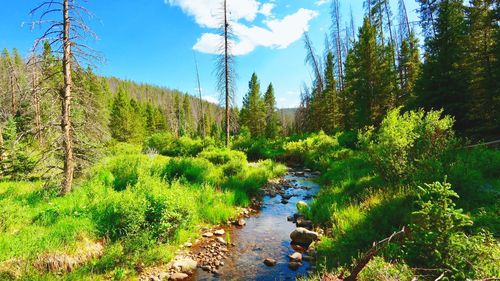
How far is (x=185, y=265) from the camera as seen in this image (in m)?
5.90

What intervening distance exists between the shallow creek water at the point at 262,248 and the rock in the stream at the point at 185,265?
180mm

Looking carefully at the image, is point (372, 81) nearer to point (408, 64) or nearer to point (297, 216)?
point (408, 64)

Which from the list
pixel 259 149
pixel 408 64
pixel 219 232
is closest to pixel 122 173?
Result: pixel 219 232

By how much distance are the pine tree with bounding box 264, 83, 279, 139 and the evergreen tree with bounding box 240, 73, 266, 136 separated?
1598 mm

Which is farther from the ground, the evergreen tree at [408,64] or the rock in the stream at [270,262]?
the evergreen tree at [408,64]

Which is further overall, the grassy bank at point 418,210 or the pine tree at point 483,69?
the pine tree at point 483,69

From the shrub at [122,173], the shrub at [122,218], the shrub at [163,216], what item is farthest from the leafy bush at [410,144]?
the shrub at [122,173]

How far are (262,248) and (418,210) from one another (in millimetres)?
3832

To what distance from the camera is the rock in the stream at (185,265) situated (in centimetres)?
581

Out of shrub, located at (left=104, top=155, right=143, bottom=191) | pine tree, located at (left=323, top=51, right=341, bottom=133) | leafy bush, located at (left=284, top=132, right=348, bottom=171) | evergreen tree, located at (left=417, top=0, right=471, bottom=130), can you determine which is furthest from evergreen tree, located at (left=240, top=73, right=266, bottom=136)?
shrub, located at (left=104, top=155, right=143, bottom=191)

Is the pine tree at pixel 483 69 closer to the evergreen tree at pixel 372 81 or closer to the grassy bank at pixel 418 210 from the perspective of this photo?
the evergreen tree at pixel 372 81

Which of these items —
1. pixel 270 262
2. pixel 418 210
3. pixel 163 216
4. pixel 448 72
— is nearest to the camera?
pixel 418 210

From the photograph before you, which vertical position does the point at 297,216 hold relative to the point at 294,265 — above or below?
above

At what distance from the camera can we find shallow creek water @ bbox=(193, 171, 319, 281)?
5617 millimetres
